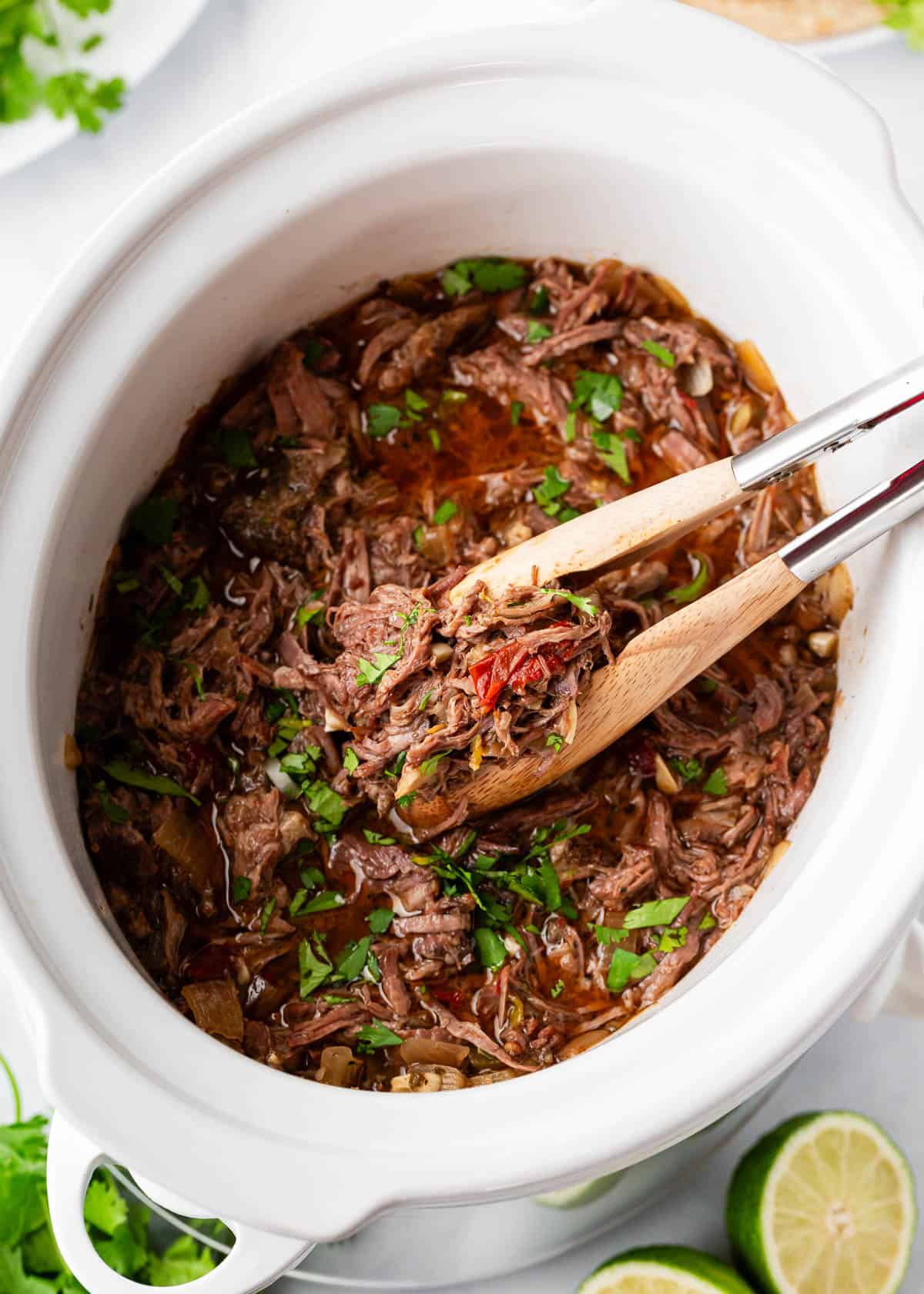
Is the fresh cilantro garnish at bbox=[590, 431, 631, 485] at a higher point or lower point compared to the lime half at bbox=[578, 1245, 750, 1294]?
higher

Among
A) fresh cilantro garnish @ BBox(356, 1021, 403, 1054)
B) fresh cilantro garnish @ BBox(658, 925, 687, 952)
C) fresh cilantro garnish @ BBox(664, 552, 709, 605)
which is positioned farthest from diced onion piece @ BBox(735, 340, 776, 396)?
fresh cilantro garnish @ BBox(356, 1021, 403, 1054)

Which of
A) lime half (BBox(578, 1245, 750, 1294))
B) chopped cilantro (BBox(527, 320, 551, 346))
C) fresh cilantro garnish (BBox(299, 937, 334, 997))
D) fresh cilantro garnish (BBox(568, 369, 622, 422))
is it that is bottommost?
lime half (BBox(578, 1245, 750, 1294))

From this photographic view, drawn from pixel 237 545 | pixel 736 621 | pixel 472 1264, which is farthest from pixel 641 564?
pixel 472 1264

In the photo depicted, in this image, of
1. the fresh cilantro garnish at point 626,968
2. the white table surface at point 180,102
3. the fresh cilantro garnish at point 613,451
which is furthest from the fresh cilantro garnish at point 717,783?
the white table surface at point 180,102

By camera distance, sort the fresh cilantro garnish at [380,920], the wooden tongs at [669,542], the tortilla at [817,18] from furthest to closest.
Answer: the tortilla at [817,18] < the fresh cilantro garnish at [380,920] < the wooden tongs at [669,542]

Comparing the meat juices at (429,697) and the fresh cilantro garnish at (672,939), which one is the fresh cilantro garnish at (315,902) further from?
the fresh cilantro garnish at (672,939)

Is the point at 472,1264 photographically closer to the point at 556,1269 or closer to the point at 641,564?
the point at 556,1269

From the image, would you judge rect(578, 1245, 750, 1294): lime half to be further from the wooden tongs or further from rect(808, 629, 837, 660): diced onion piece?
rect(808, 629, 837, 660): diced onion piece
